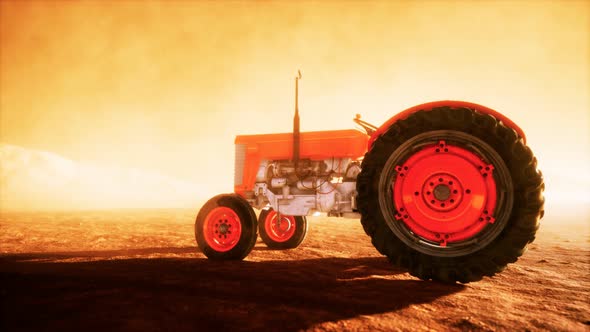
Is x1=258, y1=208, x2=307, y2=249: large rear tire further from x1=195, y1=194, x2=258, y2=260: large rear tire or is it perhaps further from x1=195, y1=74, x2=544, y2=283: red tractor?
x1=195, y1=74, x2=544, y2=283: red tractor

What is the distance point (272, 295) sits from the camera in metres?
2.32

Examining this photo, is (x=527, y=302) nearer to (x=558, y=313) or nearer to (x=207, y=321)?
(x=558, y=313)

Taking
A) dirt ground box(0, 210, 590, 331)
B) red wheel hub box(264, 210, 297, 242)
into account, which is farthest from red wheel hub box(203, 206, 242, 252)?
red wheel hub box(264, 210, 297, 242)

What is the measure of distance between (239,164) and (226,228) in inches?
39.5

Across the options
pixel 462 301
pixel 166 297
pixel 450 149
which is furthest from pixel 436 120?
pixel 166 297

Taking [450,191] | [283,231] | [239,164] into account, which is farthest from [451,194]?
[283,231]

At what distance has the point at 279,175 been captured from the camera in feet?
14.3

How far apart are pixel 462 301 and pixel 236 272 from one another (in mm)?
1938

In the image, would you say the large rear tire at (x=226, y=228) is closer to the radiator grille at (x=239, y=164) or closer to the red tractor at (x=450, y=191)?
the radiator grille at (x=239, y=164)

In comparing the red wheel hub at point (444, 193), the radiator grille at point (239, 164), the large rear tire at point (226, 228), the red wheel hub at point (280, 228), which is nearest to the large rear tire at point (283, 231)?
the red wheel hub at point (280, 228)

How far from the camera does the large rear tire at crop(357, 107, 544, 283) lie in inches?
96.2

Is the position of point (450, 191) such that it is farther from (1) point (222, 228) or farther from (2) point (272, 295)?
(1) point (222, 228)

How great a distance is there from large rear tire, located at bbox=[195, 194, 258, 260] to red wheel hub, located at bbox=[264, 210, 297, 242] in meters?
1.24

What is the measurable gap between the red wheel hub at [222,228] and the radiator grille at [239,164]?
641 mm
